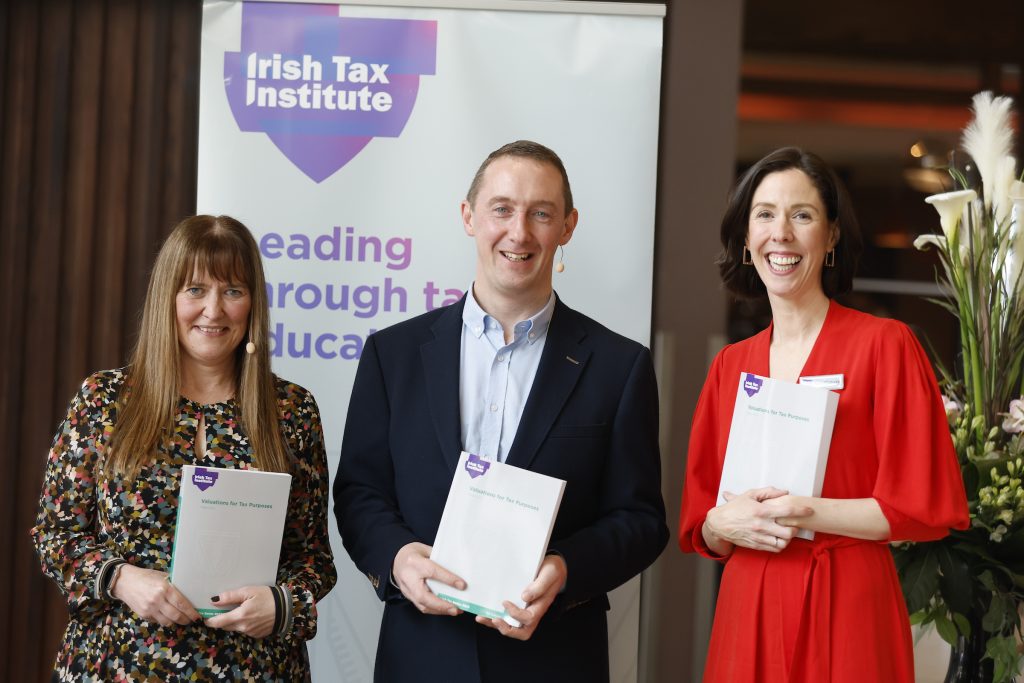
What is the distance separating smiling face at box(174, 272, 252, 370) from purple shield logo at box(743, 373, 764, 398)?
1107 mm

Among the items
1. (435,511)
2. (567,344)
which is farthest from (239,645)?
(567,344)

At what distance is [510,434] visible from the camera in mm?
2205

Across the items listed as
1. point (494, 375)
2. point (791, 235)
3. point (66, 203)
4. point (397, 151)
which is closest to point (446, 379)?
point (494, 375)

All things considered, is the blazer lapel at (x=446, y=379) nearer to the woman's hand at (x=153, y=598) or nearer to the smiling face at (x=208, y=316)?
the smiling face at (x=208, y=316)

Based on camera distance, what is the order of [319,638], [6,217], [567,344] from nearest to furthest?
[567,344] < [319,638] < [6,217]

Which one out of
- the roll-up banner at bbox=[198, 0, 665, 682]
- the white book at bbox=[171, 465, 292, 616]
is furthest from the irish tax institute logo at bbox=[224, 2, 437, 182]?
the white book at bbox=[171, 465, 292, 616]

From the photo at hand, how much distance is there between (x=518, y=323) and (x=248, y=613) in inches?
32.7

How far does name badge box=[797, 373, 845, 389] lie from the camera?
7.24ft

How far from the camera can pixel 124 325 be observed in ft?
11.8

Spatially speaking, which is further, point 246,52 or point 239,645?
point 246,52

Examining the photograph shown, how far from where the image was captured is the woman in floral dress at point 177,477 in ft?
6.83

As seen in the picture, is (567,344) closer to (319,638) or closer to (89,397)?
(89,397)

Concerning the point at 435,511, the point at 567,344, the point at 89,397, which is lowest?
the point at 435,511

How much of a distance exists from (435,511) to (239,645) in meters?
0.49
